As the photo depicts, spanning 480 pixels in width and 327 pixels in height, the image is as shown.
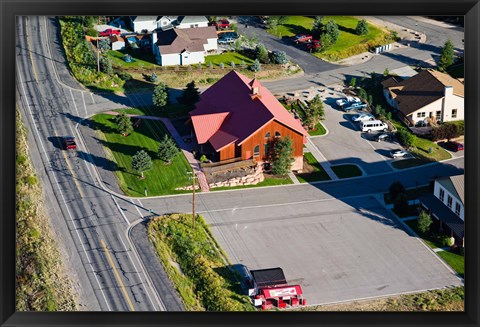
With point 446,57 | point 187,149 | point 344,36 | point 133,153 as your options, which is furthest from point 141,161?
point 344,36

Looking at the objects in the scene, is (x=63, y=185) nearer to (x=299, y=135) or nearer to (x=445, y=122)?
(x=299, y=135)

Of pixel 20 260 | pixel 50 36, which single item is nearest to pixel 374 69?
pixel 50 36

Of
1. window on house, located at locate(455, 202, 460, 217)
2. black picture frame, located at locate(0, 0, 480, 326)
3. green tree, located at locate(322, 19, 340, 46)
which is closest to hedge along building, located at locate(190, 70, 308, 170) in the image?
window on house, located at locate(455, 202, 460, 217)

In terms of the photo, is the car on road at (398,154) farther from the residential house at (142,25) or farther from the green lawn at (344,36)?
the residential house at (142,25)

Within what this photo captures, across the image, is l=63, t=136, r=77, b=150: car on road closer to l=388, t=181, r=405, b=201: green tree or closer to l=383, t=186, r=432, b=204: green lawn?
l=383, t=186, r=432, b=204: green lawn

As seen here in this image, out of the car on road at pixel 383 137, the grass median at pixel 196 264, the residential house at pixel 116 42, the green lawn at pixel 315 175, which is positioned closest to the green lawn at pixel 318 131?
the car on road at pixel 383 137

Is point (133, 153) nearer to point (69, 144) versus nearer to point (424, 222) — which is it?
point (69, 144)
